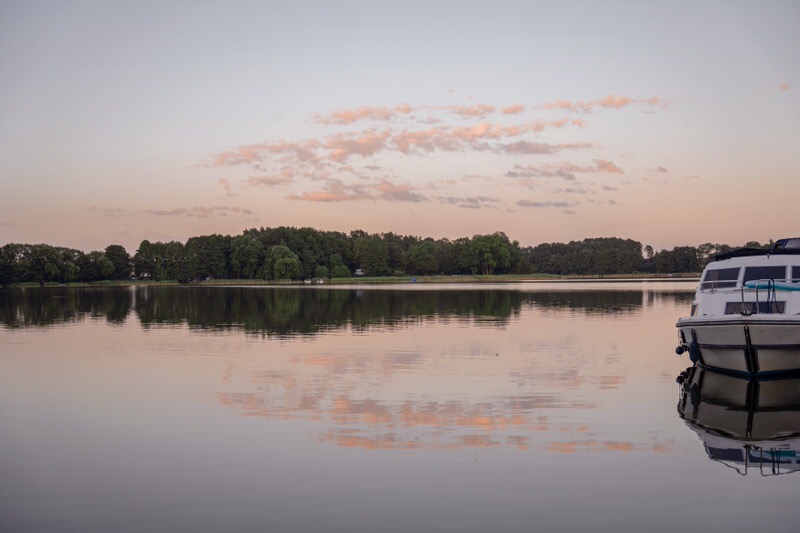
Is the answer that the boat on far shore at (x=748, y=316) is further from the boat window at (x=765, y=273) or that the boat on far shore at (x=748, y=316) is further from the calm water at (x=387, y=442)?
the calm water at (x=387, y=442)

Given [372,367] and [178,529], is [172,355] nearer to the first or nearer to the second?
[372,367]

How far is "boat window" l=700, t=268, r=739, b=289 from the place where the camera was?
28219 mm

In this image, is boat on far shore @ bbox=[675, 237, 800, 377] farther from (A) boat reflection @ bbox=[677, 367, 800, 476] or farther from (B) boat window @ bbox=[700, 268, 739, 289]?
(A) boat reflection @ bbox=[677, 367, 800, 476]

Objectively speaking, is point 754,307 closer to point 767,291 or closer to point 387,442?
point 767,291

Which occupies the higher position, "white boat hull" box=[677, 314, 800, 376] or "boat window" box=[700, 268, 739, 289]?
"boat window" box=[700, 268, 739, 289]

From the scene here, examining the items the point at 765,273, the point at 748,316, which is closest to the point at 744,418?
the point at 748,316

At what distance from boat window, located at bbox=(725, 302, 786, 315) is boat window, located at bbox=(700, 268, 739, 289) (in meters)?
1.18

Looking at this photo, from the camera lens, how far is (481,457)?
14.8 m

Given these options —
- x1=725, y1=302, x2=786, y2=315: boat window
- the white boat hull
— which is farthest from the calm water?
x1=725, y1=302, x2=786, y2=315: boat window

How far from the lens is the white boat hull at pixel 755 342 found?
2303cm

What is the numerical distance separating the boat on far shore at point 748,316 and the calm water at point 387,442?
85 centimetres

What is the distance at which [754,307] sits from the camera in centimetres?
2631

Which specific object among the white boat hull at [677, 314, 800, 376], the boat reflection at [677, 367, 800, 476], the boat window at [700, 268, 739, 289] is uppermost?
the boat window at [700, 268, 739, 289]

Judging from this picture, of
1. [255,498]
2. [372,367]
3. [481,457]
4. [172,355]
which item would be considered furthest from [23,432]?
[172,355]
